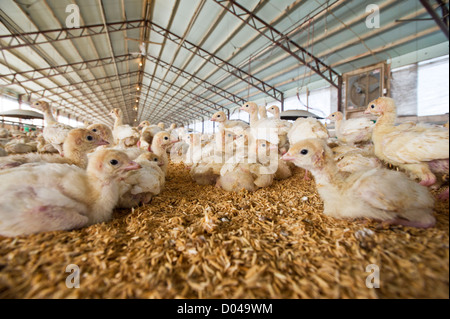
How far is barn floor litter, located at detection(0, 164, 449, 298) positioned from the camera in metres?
0.93

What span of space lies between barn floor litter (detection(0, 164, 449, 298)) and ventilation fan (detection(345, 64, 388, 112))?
24.7 feet

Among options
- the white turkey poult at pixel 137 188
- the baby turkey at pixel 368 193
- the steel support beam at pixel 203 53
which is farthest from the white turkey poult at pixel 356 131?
the steel support beam at pixel 203 53

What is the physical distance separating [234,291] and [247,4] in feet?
31.4


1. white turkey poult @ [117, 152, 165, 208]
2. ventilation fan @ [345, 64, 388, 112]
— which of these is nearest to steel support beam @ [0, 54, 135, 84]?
ventilation fan @ [345, 64, 388, 112]

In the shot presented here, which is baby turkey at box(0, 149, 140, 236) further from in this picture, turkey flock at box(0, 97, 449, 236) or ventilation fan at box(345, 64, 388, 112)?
ventilation fan at box(345, 64, 388, 112)

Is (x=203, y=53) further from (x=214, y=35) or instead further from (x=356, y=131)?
(x=356, y=131)

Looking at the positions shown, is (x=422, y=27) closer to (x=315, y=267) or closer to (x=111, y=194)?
(x=315, y=267)

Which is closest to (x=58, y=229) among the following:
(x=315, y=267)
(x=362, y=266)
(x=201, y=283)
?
(x=201, y=283)

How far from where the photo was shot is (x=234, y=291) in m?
0.96

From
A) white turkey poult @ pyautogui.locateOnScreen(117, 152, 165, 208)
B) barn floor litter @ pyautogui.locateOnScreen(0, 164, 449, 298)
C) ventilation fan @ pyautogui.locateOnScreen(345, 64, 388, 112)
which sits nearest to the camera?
barn floor litter @ pyautogui.locateOnScreen(0, 164, 449, 298)

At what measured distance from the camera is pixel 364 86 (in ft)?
24.5

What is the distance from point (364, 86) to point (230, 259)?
931 centimetres

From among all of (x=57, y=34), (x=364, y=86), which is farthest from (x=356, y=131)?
(x=57, y=34)
